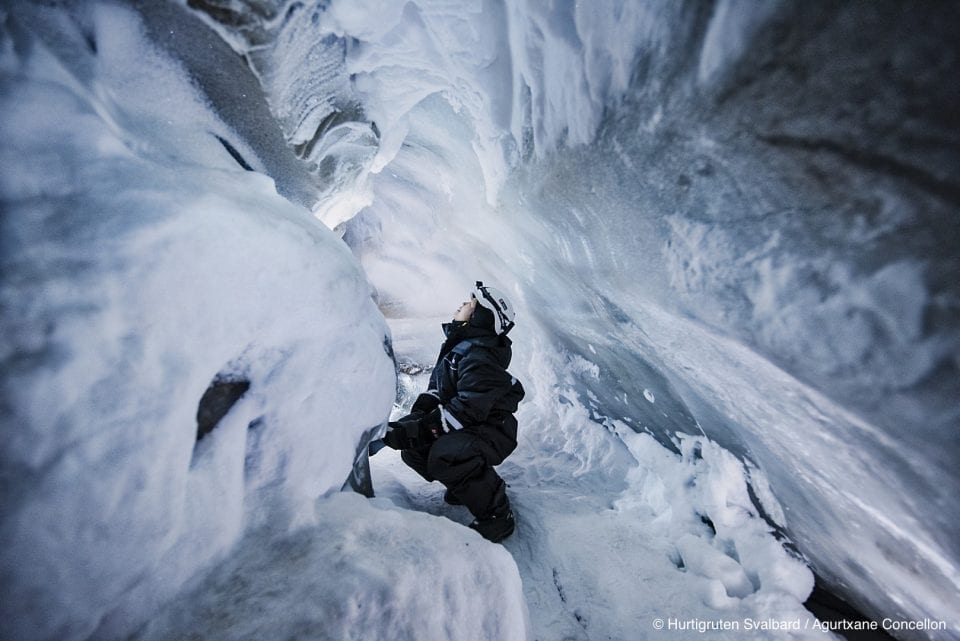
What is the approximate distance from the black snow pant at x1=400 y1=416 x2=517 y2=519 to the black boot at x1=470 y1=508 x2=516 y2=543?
1.5 inches

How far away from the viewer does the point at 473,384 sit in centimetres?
320

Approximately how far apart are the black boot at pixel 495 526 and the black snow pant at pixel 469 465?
0.04 metres

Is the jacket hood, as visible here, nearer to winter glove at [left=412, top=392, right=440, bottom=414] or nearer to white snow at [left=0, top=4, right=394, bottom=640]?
winter glove at [left=412, top=392, right=440, bottom=414]

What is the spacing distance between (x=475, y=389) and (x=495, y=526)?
1110mm

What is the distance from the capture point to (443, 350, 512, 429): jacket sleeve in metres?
3.08

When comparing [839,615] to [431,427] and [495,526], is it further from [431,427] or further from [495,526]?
[431,427]

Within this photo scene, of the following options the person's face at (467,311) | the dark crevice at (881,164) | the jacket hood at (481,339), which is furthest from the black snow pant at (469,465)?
the dark crevice at (881,164)

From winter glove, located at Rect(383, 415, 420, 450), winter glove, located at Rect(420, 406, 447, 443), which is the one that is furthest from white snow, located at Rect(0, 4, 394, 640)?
winter glove, located at Rect(420, 406, 447, 443)

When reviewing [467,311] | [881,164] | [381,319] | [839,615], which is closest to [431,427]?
[381,319]

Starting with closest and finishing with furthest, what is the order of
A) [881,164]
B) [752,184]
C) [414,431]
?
[881,164]
[752,184]
[414,431]

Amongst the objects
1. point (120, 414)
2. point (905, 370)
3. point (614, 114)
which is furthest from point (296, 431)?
point (905, 370)

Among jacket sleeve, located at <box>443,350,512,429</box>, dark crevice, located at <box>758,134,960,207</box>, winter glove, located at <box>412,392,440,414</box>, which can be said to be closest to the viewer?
dark crevice, located at <box>758,134,960,207</box>

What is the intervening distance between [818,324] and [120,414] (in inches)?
95.7

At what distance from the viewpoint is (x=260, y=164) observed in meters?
2.30
